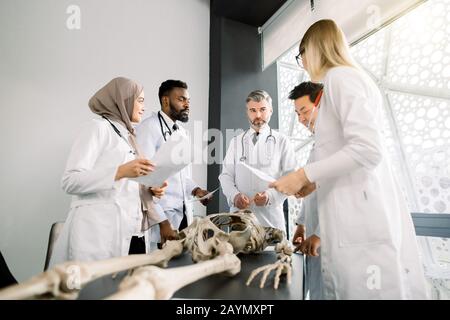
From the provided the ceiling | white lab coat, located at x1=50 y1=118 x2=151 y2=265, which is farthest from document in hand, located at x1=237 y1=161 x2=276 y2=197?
the ceiling

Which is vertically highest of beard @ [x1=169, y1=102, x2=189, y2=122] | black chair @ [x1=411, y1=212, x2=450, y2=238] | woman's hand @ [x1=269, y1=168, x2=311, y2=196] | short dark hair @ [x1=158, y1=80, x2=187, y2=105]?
short dark hair @ [x1=158, y1=80, x2=187, y2=105]

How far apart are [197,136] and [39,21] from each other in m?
1.85

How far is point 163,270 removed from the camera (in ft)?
2.17

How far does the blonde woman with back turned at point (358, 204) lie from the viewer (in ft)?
3.01

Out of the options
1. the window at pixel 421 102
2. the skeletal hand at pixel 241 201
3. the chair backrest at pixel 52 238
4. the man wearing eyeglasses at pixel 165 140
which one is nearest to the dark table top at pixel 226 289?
the skeletal hand at pixel 241 201

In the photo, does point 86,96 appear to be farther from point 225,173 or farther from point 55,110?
point 225,173

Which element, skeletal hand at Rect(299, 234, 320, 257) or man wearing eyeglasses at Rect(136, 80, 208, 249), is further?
man wearing eyeglasses at Rect(136, 80, 208, 249)

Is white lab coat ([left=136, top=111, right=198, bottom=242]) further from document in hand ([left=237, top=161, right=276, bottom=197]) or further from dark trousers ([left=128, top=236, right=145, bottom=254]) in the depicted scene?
document in hand ([left=237, top=161, right=276, bottom=197])

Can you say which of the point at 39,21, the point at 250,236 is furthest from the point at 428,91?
the point at 39,21

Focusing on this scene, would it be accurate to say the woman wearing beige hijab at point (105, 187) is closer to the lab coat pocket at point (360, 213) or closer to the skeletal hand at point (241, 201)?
the skeletal hand at point (241, 201)

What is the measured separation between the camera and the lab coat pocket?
3.06ft

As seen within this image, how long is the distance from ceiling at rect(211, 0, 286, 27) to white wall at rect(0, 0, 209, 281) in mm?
737

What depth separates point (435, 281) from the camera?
87.2 inches
